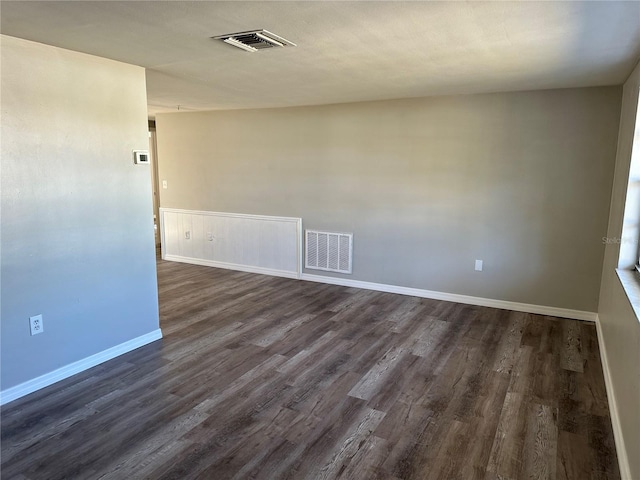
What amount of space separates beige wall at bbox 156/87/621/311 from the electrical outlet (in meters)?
3.31

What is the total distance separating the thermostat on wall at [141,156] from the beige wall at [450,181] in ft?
7.80

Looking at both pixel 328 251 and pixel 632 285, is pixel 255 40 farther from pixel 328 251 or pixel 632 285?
pixel 328 251

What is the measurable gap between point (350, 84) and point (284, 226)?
2.40m

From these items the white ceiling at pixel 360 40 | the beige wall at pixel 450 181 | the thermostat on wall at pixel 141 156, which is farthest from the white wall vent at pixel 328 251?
the thermostat on wall at pixel 141 156

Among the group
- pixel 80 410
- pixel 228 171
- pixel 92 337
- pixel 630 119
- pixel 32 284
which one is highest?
pixel 630 119

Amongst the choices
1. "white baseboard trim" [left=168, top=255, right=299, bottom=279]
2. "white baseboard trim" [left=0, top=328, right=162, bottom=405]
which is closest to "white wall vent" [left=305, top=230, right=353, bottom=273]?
"white baseboard trim" [left=168, top=255, right=299, bottom=279]

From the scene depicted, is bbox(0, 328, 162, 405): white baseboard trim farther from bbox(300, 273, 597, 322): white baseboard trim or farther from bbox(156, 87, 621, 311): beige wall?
bbox(156, 87, 621, 311): beige wall

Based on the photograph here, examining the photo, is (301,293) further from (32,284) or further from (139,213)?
(32,284)

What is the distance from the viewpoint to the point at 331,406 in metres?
2.66

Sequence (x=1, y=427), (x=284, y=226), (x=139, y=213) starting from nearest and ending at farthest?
(x=1, y=427) → (x=139, y=213) → (x=284, y=226)

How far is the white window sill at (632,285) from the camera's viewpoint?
2.18 meters

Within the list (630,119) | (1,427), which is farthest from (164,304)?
(630,119)

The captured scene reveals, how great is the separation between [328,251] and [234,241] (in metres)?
1.53

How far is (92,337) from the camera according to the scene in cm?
316
